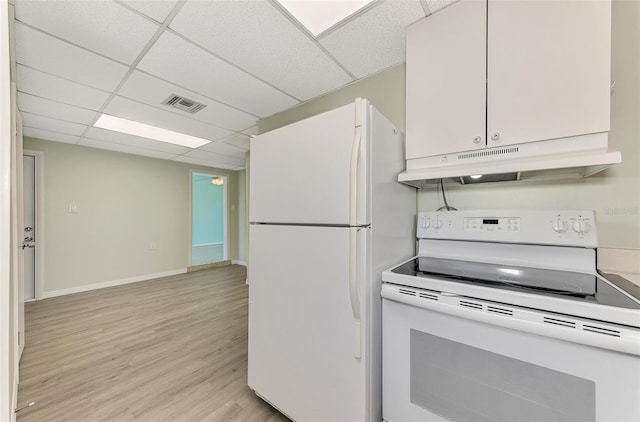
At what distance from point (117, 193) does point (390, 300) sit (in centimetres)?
490

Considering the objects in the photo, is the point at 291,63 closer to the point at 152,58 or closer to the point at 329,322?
the point at 152,58

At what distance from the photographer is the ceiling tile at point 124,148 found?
3.72 meters

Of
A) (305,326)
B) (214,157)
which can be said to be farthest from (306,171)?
(214,157)

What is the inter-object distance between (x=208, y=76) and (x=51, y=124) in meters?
2.45

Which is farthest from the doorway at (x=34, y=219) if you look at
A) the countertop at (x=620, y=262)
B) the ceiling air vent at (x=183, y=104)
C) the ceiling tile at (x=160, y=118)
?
the countertop at (x=620, y=262)

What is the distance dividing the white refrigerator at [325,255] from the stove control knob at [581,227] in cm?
75

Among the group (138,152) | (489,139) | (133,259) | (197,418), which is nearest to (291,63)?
(489,139)

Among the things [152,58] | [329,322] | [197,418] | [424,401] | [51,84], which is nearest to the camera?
[424,401]

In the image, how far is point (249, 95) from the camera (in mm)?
2334

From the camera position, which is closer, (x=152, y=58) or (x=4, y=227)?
(x=4, y=227)

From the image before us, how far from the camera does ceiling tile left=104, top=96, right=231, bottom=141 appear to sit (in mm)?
2502

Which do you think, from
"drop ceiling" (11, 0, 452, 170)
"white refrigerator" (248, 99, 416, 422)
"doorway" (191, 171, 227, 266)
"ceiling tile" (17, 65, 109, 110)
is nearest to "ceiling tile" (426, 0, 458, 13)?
"drop ceiling" (11, 0, 452, 170)

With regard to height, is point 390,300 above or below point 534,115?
below

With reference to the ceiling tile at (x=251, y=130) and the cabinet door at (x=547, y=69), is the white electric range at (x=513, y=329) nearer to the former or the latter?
the cabinet door at (x=547, y=69)
